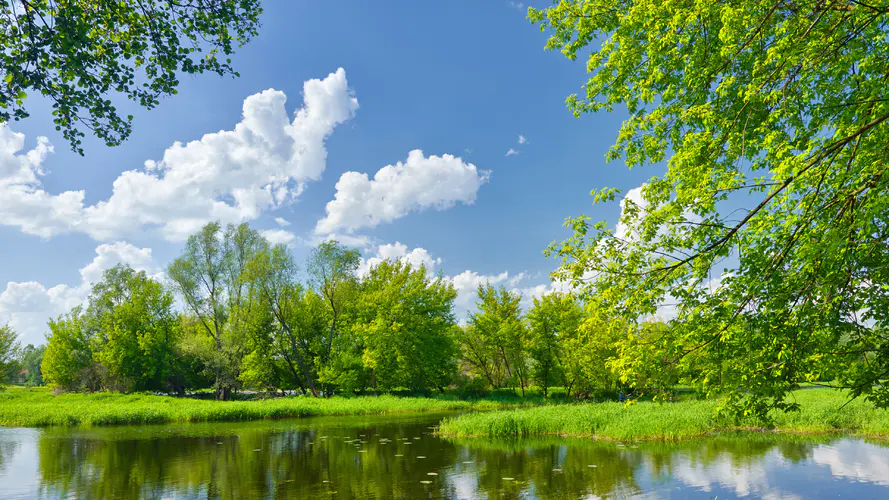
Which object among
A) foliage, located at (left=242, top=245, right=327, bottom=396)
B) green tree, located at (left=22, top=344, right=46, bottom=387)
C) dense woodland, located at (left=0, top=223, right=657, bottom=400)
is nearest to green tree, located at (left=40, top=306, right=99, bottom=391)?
dense woodland, located at (left=0, top=223, right=657, bottom=400)

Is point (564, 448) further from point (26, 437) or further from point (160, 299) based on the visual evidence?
point (160, 299)

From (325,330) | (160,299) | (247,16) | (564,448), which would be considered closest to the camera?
(247,16)

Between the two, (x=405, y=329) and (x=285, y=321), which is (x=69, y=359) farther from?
(x=405, y=329)

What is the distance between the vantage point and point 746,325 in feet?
23.6

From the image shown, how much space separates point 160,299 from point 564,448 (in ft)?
173

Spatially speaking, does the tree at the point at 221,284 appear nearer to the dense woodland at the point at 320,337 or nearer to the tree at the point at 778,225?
the dense woodland at the point at 320,337

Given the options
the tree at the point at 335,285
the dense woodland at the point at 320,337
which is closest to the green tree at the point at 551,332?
the dense woodland at the point at 320,337

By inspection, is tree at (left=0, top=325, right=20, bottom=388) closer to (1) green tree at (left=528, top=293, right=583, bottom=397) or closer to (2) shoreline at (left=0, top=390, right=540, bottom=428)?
(2) shoreline at (left=0, top=390, right=540, bottom=428)

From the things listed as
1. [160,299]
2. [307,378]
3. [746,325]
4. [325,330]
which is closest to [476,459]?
[746,325]

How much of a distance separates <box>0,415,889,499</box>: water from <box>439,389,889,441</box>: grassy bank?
1.70m

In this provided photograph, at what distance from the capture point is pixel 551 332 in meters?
46.2

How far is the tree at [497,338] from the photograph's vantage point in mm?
46625

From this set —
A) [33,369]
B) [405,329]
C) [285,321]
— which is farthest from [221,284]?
[33,369]

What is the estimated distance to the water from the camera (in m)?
12.8
